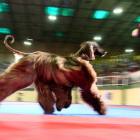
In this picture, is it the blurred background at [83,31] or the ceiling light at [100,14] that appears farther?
the ceiling light at [100,14]

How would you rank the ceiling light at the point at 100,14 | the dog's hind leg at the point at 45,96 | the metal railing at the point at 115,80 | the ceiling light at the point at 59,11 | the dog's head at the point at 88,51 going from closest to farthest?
the dog's hind leg at the point at 45,96 < the dog's head at the point at 88,51 < the metal railing at the point at 115,80 < the ceiling light at the point at 59,11 < the ceiling light at the point at 100,14

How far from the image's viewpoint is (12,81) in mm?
1071

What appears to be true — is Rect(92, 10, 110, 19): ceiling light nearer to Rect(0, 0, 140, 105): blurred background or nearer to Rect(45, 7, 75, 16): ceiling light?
Rect(0, 0, 140, 105): blurred background

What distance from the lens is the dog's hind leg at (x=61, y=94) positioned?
1.33m

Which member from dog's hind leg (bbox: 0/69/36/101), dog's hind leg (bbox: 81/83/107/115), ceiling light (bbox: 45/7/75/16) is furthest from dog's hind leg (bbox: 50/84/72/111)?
ceiling light (bbox: 45/7/75/16)

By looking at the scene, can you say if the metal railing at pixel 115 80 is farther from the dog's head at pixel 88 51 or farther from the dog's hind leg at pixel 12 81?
the dog's hind leg at pixel 12 81

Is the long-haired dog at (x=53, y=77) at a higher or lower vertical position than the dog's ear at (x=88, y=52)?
lower

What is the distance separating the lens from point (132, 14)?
699 centimetres

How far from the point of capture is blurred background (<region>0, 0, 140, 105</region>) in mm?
4559

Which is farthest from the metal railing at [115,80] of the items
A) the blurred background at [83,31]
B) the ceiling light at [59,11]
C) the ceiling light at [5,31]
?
the ceiling light at [5,31]

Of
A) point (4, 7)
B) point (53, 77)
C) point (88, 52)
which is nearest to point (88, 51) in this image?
point (88, 52)

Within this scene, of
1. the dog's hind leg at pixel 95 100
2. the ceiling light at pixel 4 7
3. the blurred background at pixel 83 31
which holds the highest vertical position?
the ceiling light at pixel 4 7

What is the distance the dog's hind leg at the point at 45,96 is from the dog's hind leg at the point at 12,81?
164mm

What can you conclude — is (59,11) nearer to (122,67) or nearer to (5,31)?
(122,67)
